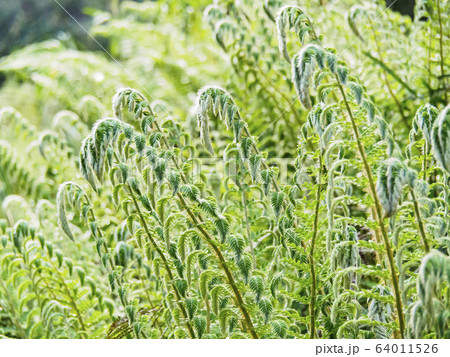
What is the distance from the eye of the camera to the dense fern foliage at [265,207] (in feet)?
2.12

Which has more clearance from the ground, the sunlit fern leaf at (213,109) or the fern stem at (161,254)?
the sunlit fern leaf at (213,109)

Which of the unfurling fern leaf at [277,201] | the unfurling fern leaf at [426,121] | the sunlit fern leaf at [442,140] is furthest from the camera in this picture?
the unfurling fern leaf at [277,201]

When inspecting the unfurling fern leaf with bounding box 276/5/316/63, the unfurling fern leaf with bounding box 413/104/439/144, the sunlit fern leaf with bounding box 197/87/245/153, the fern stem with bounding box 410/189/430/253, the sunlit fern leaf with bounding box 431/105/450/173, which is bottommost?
the fern stem with bounding box 410/189/430/253

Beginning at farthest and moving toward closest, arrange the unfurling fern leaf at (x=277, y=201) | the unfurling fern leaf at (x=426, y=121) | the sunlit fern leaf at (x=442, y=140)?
the unfurling fern leaf at (x=277, y=201) < the unfurling fern leaf at (x=426, y=121) < the sunlit fern leaf at (x=442, y=140)

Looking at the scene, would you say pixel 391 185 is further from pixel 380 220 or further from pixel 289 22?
pixel 289 22

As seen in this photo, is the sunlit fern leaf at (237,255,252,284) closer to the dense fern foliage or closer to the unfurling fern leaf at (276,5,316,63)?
the dense fern foliage

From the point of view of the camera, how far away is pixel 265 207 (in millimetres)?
893

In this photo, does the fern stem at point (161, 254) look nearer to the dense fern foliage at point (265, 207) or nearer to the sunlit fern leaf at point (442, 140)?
the dense fern foliage at point (265, 207)

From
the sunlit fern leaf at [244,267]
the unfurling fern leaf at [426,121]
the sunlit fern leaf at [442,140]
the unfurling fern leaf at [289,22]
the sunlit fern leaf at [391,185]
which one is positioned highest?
the unfurling fern leaf at [289,22]

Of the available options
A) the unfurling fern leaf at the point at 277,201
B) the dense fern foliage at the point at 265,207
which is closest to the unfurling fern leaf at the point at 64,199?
the dense fern foliage at the point at 265,207

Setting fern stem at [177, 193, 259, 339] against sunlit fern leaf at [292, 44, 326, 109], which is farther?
fern stem at [177, 193, 259, 339]

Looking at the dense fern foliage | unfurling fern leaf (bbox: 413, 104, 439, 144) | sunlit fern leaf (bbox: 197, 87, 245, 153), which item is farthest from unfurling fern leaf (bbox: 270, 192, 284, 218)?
unfurling fern leaf (bbox: 413, 104, 439, 144)

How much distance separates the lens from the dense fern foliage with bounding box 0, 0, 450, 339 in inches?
25.5
